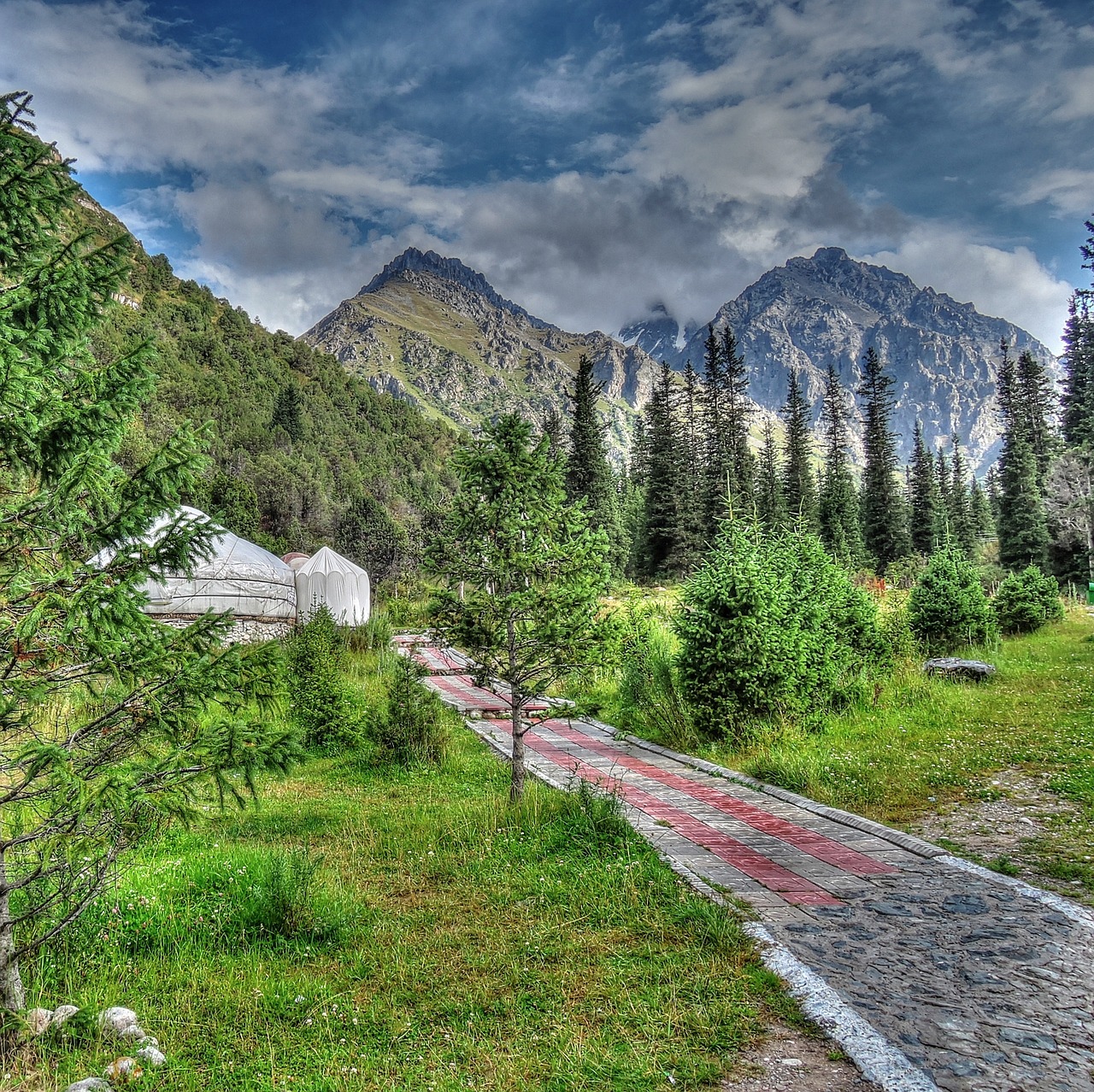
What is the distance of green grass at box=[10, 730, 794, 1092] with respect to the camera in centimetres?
281

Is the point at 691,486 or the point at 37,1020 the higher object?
the point at 691,486

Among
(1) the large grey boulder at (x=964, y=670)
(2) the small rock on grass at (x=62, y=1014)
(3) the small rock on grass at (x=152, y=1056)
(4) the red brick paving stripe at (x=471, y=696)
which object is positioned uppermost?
(1) the large grey boulder at (x=964, y=670)

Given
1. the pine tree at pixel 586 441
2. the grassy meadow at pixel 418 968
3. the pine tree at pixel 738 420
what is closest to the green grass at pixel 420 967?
the grassy meadow at pixel 418 968

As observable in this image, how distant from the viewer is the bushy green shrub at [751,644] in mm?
8375

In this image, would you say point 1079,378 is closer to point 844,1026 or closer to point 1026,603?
point 1026,603

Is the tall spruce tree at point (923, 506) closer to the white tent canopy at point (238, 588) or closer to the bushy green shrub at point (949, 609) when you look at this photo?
the bushy green shrub at point (949, 609)

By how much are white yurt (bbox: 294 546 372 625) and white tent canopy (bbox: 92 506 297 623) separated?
94.8 inches

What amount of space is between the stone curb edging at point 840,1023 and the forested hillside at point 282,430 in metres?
38.8

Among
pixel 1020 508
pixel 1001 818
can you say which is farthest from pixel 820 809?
pixel 1020 508

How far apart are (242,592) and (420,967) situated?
20044 millimetres

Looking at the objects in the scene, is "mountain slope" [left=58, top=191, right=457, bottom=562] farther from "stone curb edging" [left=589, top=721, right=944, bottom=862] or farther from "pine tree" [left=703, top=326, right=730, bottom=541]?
"stone curb edging" [left=589, top=721, right=944, bottom=862]

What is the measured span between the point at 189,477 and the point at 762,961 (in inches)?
153

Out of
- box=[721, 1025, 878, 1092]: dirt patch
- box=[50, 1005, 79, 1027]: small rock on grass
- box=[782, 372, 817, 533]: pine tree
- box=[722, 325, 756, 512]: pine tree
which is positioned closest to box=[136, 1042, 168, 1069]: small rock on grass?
box=[50, 1005, 79, 1027]: small rock on grass

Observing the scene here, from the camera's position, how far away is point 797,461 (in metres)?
46.1
